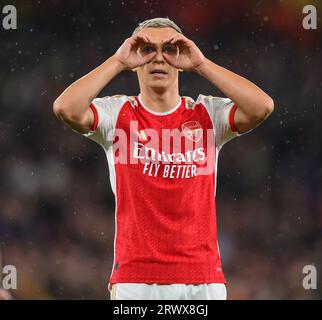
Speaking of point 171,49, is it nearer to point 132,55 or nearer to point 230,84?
point 132,55

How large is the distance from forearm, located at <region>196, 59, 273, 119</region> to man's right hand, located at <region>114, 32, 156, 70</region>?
244 mm

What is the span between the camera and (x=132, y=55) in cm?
329

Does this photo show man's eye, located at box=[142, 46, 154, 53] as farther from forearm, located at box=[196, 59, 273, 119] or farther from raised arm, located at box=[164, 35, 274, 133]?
forearm, located at box=[196, 59, 273, 119]

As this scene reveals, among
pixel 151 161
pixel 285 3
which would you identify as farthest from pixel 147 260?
pixel 285 3

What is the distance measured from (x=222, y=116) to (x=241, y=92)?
0.54 feet

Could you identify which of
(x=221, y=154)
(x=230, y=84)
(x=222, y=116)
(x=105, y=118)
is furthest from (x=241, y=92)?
(x=221, y=154)

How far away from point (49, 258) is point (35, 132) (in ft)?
3.51

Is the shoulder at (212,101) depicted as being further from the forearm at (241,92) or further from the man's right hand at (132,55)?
the man's right hand at (132,55)

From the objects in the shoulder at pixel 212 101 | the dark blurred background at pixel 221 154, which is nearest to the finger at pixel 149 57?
the shoulder at pixel 212 101

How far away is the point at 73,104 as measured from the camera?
3.23m

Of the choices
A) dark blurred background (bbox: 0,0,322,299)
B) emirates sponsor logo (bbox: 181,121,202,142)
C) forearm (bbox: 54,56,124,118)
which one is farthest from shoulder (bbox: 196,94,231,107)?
dark blurred background (bbox: 0,0,322,299)

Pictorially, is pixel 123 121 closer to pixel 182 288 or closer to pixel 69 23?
pixel 182 288

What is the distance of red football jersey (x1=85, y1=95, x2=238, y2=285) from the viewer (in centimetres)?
325

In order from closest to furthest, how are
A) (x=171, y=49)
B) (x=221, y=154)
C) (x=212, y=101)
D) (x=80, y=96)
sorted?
(x=80, y=96), (x=171, y=49), (x=212, y=101), (x=221, y=154)
